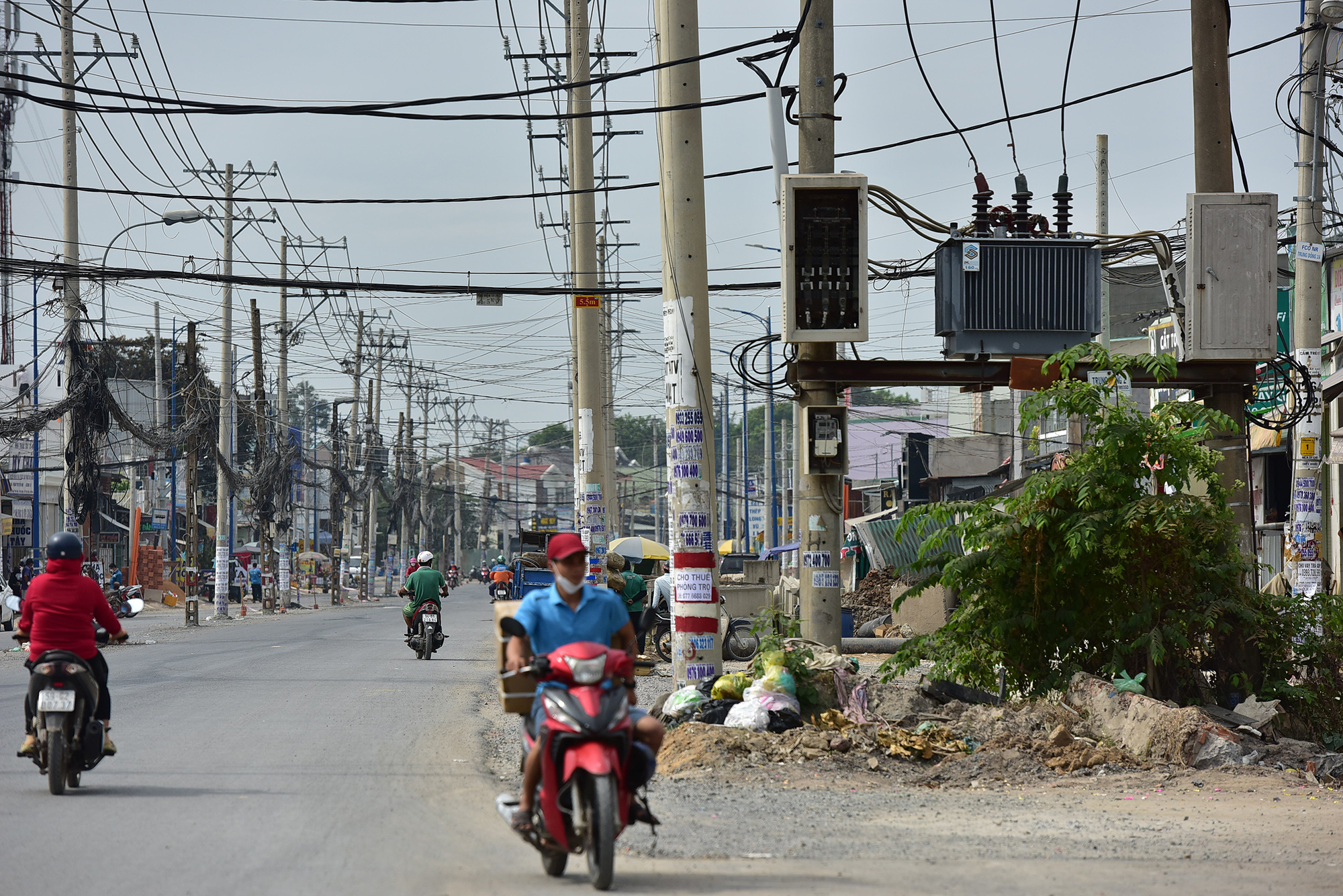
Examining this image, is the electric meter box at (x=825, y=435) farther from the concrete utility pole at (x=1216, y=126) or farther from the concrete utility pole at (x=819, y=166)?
the concrete utility pole at (x=1216, y=126)

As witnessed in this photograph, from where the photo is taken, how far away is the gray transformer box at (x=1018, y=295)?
12.9 meters

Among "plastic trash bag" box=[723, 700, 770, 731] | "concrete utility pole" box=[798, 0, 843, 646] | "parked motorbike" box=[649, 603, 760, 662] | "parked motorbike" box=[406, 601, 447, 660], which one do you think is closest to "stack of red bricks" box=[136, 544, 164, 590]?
"parked motorbike" box=[406, 601, 447, 660]

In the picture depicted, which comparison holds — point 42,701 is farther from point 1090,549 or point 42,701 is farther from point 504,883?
point 1090,549

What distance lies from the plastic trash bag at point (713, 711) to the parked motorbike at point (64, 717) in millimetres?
4540

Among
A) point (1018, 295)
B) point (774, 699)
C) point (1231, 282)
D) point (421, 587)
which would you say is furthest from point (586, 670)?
point (421, 587)

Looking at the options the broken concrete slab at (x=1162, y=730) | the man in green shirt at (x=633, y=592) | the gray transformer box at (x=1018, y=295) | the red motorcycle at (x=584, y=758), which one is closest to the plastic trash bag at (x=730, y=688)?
the broken concrete slab at (x=1162, y=730)

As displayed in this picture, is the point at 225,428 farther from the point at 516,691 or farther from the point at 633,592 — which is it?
the point at 516,691

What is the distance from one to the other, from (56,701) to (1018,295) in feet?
29.3

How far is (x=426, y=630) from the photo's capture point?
21.5 meters

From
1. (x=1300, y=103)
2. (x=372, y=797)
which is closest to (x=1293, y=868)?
(x=372, y=797)

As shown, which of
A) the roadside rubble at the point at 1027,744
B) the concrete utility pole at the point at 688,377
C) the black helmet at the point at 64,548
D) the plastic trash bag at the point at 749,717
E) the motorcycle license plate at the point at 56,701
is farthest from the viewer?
the concrete utility pole at the point at 688,377

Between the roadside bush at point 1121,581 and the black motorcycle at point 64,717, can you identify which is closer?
the black motorcycle at point 64,717

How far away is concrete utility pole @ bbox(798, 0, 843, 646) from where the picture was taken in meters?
13.2

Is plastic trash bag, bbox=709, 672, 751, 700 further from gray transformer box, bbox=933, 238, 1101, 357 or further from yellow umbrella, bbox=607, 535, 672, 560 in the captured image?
yellow umbrella, bbox=607, 535, 672, 560
